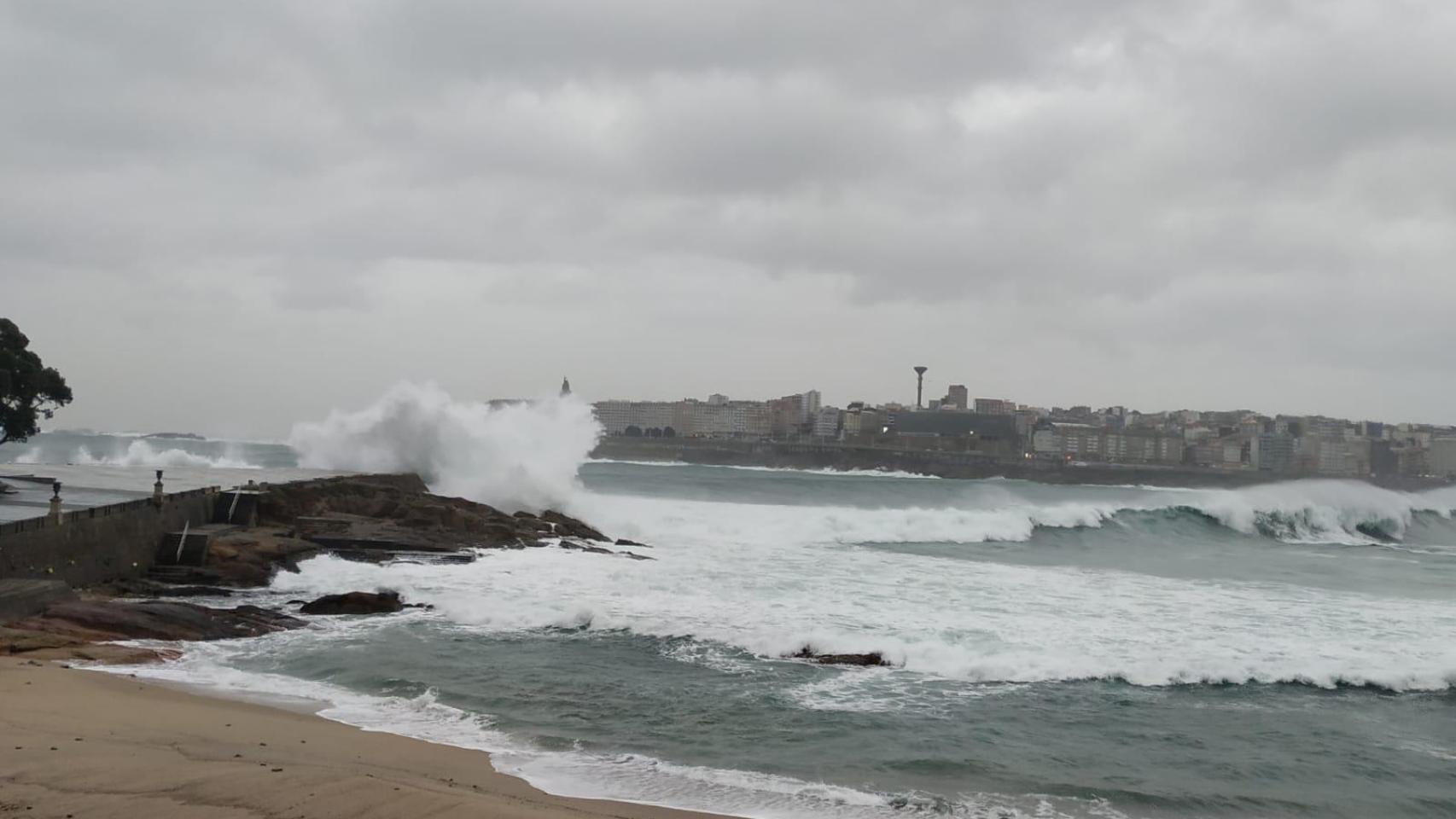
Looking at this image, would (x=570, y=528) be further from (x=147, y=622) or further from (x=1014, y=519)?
(x=1014, y=519)

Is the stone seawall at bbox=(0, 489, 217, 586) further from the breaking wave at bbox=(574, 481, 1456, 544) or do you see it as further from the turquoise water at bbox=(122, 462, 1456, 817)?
the breaking wave at bbox=(574, 481, 1456, 544)

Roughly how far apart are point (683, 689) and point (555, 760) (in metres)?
2.77

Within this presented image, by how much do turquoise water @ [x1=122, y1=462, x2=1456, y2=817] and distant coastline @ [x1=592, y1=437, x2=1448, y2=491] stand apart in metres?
86.7

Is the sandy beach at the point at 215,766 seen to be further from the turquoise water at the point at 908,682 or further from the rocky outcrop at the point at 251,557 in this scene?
the rocky outcrop at the point at 251,557

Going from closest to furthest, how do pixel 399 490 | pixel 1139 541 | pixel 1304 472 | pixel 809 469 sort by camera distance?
pixel 399 490 → pixel 1139 541 → pixel 1304 472 → pixel 809 469

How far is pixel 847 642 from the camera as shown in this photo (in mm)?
12445

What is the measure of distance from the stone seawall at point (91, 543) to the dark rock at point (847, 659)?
10.1 metres

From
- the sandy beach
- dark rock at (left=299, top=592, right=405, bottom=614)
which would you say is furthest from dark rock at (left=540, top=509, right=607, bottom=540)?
the sandy beach

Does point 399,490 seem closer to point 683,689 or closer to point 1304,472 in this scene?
point 683,689

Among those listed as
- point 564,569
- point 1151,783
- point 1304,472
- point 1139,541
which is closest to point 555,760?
point 1151,783

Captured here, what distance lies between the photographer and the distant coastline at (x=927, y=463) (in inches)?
4038

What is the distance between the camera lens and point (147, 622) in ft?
38.9

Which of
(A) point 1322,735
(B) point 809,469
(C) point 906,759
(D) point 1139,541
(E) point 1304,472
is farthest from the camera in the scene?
(B) point 809,469

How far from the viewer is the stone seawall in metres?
13.0
